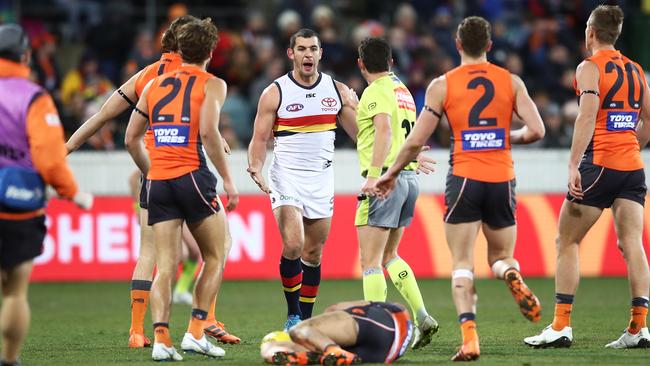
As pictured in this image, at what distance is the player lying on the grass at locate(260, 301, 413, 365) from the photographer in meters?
7.76

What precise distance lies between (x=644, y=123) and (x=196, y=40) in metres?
4.04

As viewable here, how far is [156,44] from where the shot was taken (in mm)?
20188

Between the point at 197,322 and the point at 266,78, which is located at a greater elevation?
the point at 266,78

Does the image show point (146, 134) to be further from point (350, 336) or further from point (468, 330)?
point (468, 330)

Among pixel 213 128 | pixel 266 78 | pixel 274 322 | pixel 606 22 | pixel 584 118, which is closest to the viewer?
pixel 213 128

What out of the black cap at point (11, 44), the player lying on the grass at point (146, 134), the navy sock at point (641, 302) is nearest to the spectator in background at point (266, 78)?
the player lying on the grass at point (146, 134)

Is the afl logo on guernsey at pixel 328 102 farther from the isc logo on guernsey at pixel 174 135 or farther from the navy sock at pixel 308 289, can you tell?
the isc logo on guernsey at pixel 174 135

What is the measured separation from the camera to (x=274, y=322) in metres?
11.7

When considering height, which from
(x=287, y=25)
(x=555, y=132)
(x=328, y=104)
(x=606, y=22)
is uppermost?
(x=606, y=22)

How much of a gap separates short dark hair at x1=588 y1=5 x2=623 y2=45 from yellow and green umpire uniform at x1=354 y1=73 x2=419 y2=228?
1.75 m

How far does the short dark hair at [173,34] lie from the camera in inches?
366

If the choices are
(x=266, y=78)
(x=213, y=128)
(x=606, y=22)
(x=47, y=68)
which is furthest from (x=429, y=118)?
(x=47, y=68)

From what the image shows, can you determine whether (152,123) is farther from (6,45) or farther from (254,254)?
(254,254)

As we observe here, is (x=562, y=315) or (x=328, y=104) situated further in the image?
(x=328, y=104)
